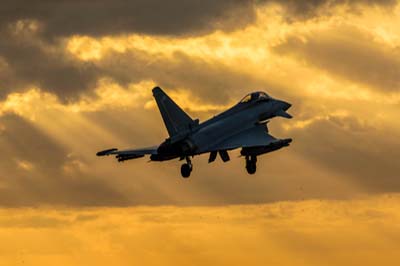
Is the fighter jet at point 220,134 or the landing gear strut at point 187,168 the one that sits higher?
the fighter jet at point 220,134

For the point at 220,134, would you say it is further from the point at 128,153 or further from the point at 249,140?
the point at 128,153

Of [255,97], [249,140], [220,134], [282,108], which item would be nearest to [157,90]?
[220,134]

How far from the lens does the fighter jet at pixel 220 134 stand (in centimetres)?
11444

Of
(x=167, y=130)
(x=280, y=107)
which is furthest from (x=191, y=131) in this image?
(x=280, y=107)

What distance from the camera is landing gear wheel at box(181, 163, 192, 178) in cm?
11594

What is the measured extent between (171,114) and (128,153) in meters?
8.21

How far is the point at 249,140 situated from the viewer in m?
119

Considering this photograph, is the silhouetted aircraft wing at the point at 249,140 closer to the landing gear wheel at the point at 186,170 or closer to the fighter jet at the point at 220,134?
the fighter jet at the point at 220,134

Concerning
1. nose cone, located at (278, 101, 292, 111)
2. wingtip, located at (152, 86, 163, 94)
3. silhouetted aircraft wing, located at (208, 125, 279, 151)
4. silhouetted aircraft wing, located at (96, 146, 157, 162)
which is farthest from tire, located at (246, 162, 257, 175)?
wingtip, located at (152, 86, 163, 94)

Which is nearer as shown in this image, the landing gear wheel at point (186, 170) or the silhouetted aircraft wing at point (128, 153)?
the landing gear wheel at point (186, 170)

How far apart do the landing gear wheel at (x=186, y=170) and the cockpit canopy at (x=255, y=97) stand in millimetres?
10562

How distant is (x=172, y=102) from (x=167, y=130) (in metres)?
2.66

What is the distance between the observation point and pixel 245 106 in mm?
122500

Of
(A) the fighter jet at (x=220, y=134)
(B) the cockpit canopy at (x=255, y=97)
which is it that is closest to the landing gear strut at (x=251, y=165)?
(A) the fighter jet at (x=220, y=134)
